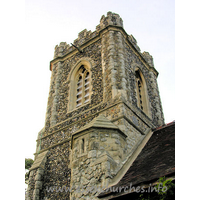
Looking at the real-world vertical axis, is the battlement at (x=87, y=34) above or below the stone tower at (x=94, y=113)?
above

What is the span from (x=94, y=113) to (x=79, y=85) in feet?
9.50

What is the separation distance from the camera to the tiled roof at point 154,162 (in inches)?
230

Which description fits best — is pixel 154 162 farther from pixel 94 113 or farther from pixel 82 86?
pixel 82 86

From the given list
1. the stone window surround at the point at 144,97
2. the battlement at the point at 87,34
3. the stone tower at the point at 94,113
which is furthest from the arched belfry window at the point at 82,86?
the stone window surround at the point at 144,97

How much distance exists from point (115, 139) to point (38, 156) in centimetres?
452

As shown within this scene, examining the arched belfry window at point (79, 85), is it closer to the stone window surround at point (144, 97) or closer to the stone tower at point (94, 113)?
the stone tower at point (94, 113)

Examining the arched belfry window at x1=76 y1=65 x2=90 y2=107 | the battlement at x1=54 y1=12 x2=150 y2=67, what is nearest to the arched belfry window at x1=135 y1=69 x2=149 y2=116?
the battlement at x1=54 y1=12 x2=150 y2=67

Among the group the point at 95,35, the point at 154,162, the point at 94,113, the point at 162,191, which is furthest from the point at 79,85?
the point at 162,191

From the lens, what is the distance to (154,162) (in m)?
6.72

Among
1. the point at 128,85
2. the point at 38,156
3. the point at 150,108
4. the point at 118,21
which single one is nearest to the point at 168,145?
the point at 128,85

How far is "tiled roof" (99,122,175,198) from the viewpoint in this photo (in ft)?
19.2

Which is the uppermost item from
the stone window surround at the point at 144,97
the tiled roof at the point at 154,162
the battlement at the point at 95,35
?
the battlement at the point at 95,35

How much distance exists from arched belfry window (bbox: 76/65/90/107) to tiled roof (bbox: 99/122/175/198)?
3.76 m

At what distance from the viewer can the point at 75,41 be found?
559 inches
